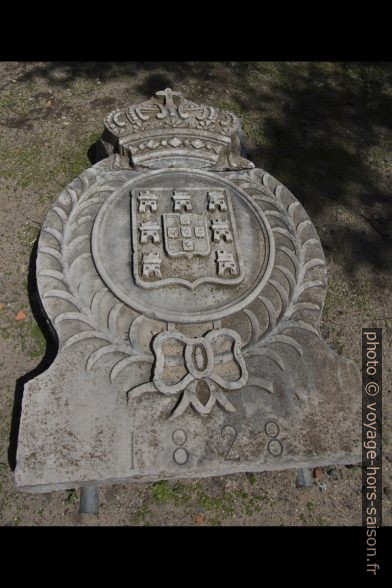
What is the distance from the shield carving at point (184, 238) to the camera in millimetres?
3172

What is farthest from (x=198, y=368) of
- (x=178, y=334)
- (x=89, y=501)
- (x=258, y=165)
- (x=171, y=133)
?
(x=258, y=165)

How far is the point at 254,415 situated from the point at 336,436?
54cm

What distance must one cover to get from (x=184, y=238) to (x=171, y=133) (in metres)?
1.17

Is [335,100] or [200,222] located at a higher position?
[335,100]

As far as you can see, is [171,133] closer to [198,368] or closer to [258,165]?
[258,165]

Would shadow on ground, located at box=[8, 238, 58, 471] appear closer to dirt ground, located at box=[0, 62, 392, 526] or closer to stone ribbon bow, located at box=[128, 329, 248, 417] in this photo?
dirt ground, located at box=[0, 62, 392, 526]

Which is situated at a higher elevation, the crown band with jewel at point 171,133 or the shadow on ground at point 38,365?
the crown band with jewel at point 171,133

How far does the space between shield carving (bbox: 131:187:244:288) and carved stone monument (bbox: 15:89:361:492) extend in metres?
0.01

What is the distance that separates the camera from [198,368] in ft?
9.50

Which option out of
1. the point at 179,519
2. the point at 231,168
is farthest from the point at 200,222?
the point at 179,519

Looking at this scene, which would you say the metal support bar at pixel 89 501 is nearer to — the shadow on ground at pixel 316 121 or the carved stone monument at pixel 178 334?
the carved stone monument at pixel 178 334

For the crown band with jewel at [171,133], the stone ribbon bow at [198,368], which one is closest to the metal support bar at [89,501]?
the stone ribbon bow at [198,368]

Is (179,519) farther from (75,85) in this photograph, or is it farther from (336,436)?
(75,85)

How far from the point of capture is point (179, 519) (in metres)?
3.12
